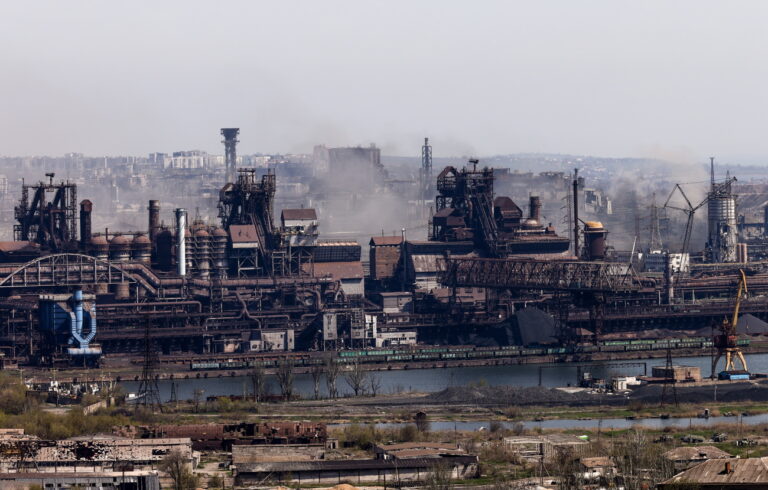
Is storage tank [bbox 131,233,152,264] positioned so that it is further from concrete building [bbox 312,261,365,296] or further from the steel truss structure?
concrete building [bbox 312,261,365,296]

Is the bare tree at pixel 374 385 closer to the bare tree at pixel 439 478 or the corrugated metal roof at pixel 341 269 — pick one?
the corrugated metal roof at pixel 341 269

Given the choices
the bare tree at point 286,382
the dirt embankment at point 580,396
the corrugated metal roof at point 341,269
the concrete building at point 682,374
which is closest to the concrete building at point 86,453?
the dirt embankment at point 580,396

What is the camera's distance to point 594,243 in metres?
104

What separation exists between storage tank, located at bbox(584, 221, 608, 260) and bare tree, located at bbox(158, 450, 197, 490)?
188ft

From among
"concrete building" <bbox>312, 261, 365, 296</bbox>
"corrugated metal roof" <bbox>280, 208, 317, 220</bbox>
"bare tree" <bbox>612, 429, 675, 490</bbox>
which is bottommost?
"bare tree" <bbox>612, 429, 675, 490</bbox>

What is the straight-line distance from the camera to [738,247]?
122 meters

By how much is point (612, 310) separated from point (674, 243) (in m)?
41.3

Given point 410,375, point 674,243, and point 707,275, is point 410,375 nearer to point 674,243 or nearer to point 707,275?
point 707,275

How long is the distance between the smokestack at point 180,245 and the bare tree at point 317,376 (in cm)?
1828

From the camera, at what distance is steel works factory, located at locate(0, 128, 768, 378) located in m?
87.4

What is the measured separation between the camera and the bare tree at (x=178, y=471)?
44094mm

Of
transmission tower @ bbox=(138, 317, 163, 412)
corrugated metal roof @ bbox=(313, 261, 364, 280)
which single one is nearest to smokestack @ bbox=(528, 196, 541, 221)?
corrugated metal roof @ bbox=(313, 261, 364, 280)

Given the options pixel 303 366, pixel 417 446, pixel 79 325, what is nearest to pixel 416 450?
pixel 417 446

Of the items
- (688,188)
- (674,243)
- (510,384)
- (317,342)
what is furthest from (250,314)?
(688,188)
